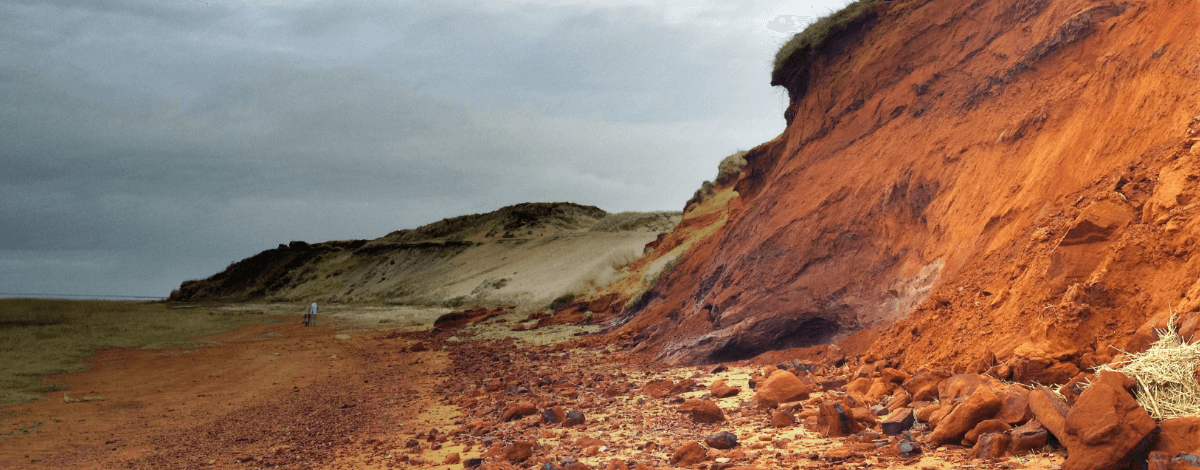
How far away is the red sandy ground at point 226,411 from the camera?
8.45 m

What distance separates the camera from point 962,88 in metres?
10.4

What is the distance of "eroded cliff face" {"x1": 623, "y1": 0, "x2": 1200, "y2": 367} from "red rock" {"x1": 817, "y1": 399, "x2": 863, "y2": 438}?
1520 millimetres

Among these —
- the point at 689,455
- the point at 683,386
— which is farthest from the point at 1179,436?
the point at 683,386

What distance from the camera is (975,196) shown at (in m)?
8.85

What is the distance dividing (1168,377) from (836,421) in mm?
2245

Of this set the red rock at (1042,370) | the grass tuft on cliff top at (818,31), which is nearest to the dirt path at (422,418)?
the red rock at (1042,370)

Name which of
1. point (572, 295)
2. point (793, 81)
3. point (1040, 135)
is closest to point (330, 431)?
point (1040, 135)

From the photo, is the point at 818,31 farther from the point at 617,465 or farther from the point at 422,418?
the point at 617,465

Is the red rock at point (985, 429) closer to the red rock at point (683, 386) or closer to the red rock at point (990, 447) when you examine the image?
the red rock at point (990, 447)

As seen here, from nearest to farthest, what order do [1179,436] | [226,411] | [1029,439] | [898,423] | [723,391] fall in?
[1179,436] < [1029,439] < [898,423] < [723,391] < [226,411]

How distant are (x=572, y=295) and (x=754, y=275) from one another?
17.7m

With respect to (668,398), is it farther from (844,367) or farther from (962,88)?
(962,88)

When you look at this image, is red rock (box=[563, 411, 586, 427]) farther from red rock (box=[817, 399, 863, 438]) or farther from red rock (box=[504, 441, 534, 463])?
red rock (box=[817, 399, 863, 438])

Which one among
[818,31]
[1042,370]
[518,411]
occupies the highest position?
[818,31]
